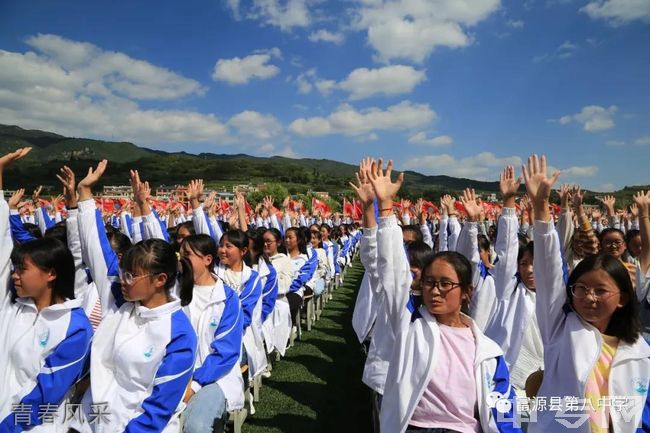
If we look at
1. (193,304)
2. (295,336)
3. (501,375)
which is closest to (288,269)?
(295,336)

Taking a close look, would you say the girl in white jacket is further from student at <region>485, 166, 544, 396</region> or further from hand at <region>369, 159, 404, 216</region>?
student at <region>485, 166, 544, 396</region>

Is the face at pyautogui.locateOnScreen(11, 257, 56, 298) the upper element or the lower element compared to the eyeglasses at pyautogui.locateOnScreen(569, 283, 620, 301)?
lower

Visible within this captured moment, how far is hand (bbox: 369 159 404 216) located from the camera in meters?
2.71

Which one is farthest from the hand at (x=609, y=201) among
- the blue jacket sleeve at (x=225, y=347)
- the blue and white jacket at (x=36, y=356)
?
the blue and white jacket at (x=36, y=356)

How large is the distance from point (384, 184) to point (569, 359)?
4.86 ft

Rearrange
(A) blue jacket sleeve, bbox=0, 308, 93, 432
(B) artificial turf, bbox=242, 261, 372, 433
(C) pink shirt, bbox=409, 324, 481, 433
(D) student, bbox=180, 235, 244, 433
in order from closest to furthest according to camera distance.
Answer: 1. (C) pink shirt, bbox=409, 324, 481, 433
2. (A) blue jacket sleeve, bbox=0, 308, 93, 432
3. (D) student, bbox=180, 235, 244, 433
4. (B) artificial turf, bbox=242, 261, 372, 433

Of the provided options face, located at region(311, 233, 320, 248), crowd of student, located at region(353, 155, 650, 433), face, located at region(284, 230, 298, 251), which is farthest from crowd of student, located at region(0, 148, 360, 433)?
face, located at region(311, 233, 320, 248)

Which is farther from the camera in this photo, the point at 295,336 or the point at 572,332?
the point at 295,336

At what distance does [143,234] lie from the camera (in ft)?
15.7

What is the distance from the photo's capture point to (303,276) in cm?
776

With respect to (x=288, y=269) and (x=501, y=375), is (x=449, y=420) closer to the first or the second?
(x=501, y=375)

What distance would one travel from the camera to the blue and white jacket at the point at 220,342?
3.55 metres

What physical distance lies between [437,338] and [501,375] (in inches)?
16.5

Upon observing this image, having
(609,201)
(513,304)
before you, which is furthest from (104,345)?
(609,201)
